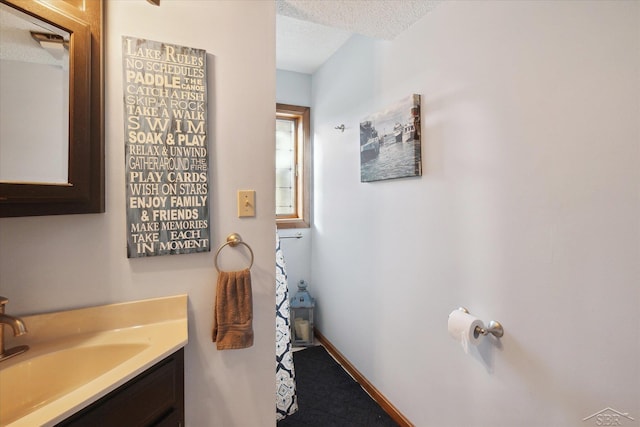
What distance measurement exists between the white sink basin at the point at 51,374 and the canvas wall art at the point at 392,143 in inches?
58.2

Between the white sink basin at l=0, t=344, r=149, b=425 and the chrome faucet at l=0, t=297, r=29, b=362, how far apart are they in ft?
0.25

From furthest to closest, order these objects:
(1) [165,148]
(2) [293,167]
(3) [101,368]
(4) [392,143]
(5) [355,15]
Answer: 1. (2) [293,167]
2. (4) [392,143]
3. (5) [355,15]
4. (1) [165,148]
5. (3) [101,368]

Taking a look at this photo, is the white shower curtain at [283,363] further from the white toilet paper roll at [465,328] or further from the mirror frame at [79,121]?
the mirror frame at [79,121]

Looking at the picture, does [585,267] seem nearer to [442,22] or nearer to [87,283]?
[442,22]

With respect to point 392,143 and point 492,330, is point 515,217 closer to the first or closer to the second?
point 492,330

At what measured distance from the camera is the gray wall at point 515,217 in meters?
0.85

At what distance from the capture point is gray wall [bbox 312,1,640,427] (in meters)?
0.85

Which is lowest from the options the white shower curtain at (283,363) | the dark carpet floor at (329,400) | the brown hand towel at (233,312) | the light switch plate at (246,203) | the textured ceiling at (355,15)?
the dark carpet floor at (329,400)

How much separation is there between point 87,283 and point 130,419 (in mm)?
505

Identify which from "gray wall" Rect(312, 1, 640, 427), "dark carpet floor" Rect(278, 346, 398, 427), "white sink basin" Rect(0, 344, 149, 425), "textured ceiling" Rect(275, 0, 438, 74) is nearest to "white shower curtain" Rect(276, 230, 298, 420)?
"dark carpet floor" Rect(278, 346, 398, 427)

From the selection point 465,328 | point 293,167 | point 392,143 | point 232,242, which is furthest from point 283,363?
point 293,167

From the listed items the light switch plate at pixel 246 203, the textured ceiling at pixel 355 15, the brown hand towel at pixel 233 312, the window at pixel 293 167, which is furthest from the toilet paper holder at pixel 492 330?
the window at pixel 293 167

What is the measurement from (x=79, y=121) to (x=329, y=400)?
6.87 feet

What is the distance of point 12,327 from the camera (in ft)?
2.63
